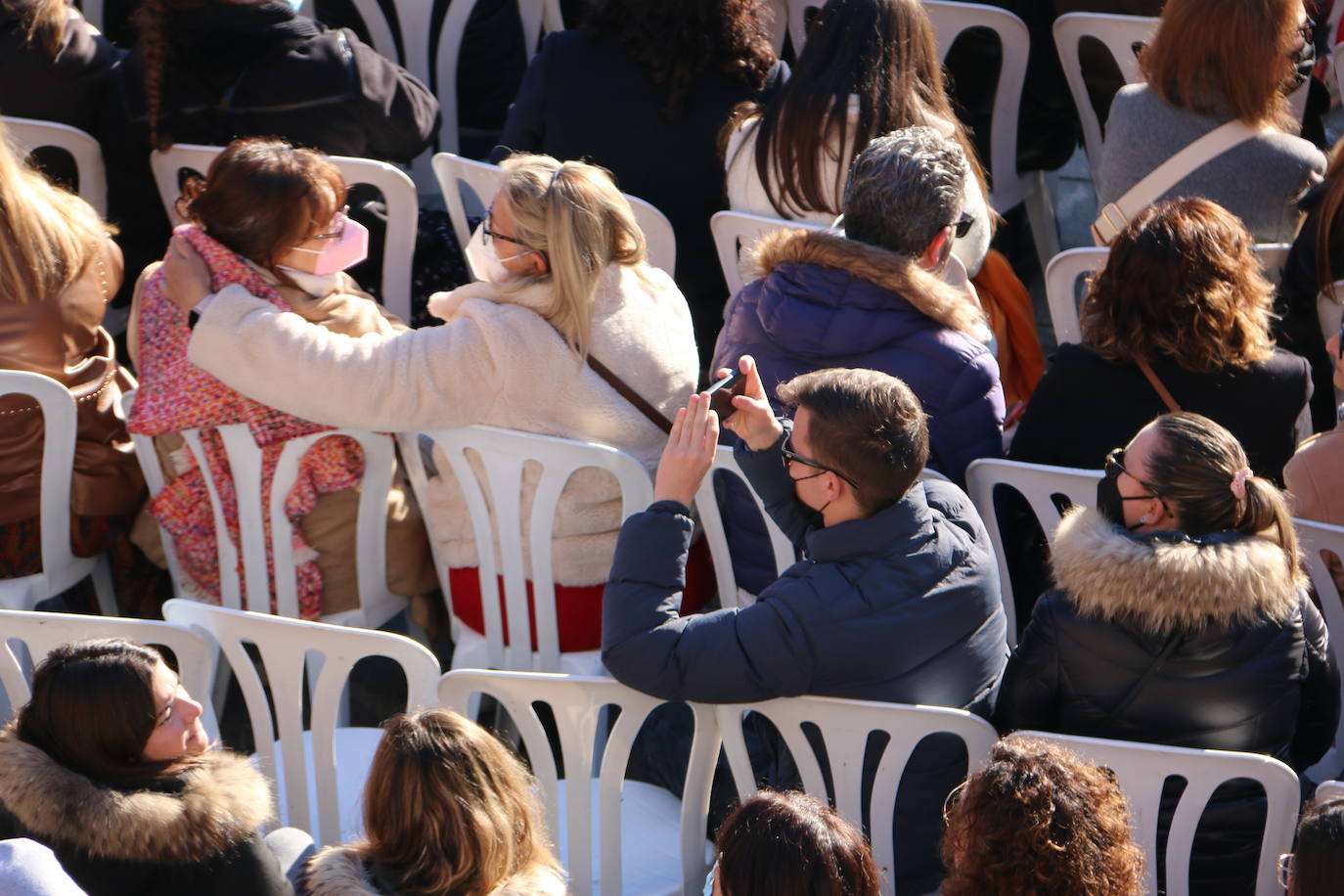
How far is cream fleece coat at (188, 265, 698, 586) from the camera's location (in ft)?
10.2

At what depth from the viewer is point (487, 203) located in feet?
13.2

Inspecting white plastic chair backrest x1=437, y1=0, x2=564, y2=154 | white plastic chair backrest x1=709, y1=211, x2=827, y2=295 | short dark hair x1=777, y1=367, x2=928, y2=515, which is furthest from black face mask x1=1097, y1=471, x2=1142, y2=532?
white plastic chair backrest x1=437, y1=0, x2=564, y2=154

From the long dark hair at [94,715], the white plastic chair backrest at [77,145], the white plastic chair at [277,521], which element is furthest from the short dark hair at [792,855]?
the white plastic chair backrest at [77,145]

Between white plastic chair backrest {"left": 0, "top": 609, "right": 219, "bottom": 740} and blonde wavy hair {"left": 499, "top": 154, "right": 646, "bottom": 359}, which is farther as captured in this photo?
blonde wavy hair {"left": 499, "top": 154, "right": 646, "bottom": 359}

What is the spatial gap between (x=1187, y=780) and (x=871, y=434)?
2.31 ft

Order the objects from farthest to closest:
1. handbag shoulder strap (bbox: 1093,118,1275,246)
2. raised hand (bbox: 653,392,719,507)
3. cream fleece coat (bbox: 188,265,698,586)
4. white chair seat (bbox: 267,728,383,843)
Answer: handbag shoulder strap (bbox: 1093,118,1275,246)
cream fleece coat (bbox: 188,265,698,586)
white chair seat (bbox: 267,728,383,843)
raised hand (bbox: 653,392,719,507)

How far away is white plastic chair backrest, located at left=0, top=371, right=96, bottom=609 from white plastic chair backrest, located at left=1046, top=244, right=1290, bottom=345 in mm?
2223

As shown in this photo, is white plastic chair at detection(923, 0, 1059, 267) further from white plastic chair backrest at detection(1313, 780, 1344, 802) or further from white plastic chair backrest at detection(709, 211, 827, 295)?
white plastic chair backrest at detection(1313, 780, 1344, 802)

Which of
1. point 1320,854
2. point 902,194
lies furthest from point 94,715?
point 902,194

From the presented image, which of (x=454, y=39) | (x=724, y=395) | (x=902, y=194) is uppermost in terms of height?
(x=454, y=39)

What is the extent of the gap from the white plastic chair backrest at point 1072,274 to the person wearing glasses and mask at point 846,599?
119 cm

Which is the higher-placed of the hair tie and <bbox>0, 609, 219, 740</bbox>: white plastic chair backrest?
the hair tie

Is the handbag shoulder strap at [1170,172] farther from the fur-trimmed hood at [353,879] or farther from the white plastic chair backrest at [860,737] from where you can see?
the fur-trimmed hood at [353,879]

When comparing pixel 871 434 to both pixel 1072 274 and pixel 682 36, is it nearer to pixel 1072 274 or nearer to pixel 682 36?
pixel 1072 274
